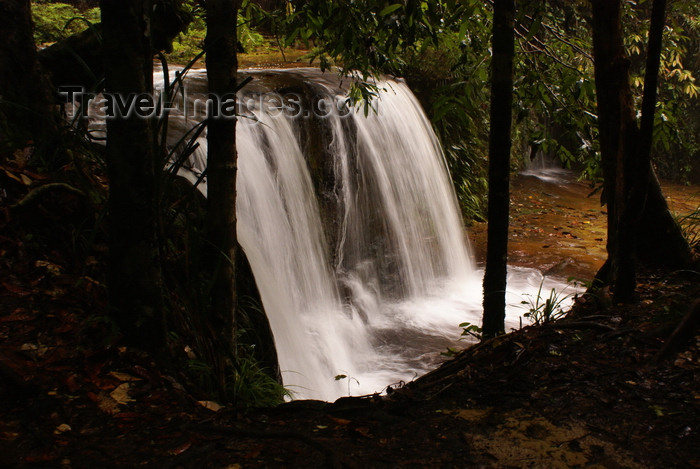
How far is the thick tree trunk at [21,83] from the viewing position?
130 inches

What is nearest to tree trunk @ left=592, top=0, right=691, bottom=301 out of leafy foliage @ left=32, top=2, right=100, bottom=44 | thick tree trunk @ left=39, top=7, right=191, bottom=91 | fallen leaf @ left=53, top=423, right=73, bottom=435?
thick tree trunk @ left=39, top=7, right=191, bottom=91

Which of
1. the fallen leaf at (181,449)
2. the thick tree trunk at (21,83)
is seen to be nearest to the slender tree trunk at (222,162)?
the fallen leaf at (181,449)

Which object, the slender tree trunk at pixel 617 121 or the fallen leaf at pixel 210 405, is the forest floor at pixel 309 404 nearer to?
the fallen leaf at pixel 210 405

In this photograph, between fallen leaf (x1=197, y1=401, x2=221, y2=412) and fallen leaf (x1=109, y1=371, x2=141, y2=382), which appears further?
fallen leaf (x1=197, y1=401, x2=221, y2=412)

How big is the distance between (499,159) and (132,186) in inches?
89.4

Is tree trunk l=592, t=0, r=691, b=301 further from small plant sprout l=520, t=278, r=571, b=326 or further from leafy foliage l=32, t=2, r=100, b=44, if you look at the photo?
leafy foliage l=32, t=2, r=100, b=44

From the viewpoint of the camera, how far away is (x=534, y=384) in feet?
8.82

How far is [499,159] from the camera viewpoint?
353cm

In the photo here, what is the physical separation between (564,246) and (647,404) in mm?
7103

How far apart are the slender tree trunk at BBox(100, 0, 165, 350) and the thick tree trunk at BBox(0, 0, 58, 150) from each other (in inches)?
50.6

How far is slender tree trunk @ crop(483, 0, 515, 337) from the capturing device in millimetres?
3348

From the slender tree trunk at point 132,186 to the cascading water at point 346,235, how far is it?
2.13m

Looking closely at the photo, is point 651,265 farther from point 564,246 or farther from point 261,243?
point 564,246

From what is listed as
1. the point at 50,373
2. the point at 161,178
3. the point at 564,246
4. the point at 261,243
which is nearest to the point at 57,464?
the point at 50,373
